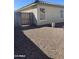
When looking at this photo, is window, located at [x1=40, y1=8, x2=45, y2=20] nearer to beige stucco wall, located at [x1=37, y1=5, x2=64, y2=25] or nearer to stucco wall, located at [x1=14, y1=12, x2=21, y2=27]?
beige stucco wall, located at [x1=37, y1=5, x2=64, y2=25]

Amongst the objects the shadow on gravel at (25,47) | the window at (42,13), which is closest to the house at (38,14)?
the window at (42,13)

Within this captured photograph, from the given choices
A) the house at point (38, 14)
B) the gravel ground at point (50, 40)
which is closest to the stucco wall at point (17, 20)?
the house at point (38, 14)

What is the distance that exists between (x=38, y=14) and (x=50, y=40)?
290mm

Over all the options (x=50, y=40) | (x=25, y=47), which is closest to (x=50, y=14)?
(x=50, y=40)

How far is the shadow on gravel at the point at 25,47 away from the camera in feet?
6.09

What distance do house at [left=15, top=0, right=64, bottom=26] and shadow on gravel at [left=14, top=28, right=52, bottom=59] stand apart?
0.41ft

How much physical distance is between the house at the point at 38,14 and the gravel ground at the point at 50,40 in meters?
0.08

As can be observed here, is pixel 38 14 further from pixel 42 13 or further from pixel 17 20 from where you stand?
pixel 17 20

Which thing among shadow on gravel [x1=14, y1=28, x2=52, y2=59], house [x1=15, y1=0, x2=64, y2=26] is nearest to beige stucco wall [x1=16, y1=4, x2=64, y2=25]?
house [x1=15, y1=0, x2=64, y2=26]

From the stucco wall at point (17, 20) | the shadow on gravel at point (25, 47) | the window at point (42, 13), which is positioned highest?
the window at point (42, 13)

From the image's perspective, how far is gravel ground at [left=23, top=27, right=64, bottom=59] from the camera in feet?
6.06

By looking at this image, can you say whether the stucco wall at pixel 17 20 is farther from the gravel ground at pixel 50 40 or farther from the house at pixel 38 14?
the gravel ground at pixel 50 40

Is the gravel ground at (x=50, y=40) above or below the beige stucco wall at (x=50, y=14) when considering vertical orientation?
below
